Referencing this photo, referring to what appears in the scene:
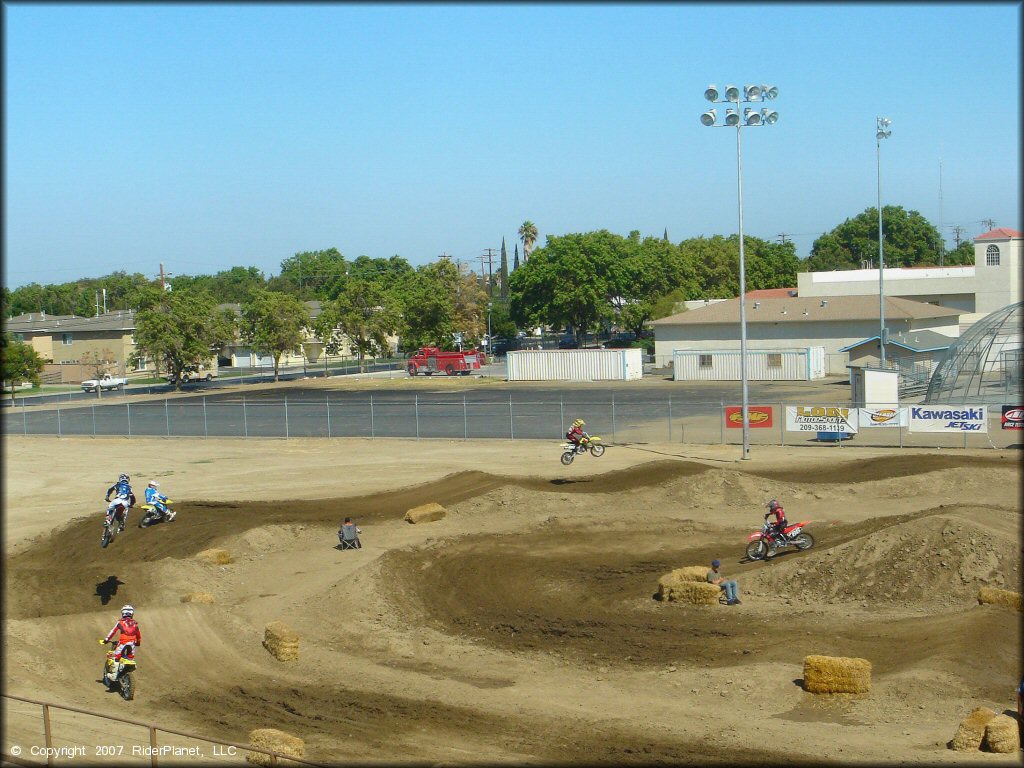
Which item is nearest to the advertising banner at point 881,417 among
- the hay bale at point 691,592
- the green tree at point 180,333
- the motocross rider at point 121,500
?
the hay bale at point 691,592

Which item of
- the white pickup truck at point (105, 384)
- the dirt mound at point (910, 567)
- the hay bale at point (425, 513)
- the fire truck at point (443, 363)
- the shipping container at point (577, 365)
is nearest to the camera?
the dirt mound at point (910, 567)

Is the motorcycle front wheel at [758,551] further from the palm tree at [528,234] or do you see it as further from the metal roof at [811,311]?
the palm tree at [528,234]

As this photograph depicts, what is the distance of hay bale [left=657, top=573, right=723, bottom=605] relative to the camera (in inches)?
877

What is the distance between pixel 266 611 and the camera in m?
23.6

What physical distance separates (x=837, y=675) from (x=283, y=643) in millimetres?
10498

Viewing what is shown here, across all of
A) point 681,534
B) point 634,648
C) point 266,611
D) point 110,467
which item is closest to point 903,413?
point 681,534

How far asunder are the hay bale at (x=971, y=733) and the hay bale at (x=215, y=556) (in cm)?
1936

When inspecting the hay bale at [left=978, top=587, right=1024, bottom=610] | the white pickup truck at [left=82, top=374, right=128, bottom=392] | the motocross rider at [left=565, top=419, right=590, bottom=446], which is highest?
the white pickup truck at [left=82, top=374, right=128, bottom=392]

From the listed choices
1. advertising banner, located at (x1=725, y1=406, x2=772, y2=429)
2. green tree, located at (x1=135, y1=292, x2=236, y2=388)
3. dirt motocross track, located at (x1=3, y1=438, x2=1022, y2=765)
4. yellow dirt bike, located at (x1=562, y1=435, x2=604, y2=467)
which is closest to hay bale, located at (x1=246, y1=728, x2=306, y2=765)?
dirt motocross track, located at (x1=3, y1=438, x2=1022, y2=765)

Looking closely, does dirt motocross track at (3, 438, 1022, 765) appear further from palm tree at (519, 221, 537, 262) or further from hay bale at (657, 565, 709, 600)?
palm tree at (519, 221, 537, 262)

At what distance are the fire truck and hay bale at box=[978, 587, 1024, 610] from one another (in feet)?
251

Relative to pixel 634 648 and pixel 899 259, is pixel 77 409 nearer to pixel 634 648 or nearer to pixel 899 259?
pixel 634 648

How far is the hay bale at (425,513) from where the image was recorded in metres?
31.9

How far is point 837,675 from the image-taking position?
16906mm
